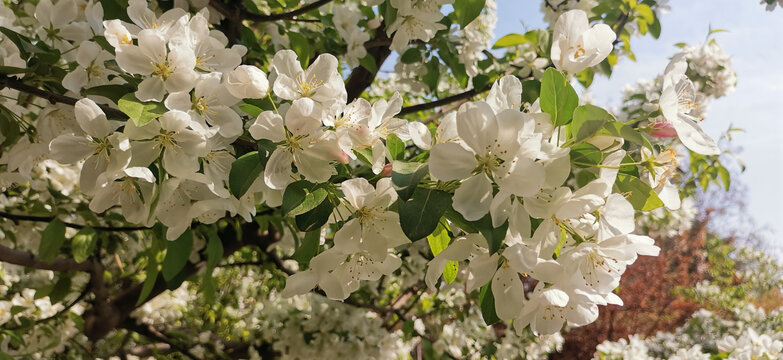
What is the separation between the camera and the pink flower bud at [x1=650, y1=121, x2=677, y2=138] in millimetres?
781

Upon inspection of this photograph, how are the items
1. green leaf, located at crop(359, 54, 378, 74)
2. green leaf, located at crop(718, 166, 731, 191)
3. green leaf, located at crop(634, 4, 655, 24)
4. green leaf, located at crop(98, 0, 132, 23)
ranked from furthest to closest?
green leaf, located at crop(718, 166, 731, 191), green leaf, located at crop(634, 4, 655, 24), green leaf, located at crop(359, 54, 378, 74), green leaf, located at crop(98, 0, 132, 23)

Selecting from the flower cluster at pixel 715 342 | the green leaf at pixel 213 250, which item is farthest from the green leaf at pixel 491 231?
the flower cluster at pixel 715 342

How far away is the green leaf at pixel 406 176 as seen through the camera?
2.12 feet

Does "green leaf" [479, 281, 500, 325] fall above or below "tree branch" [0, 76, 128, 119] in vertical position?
below

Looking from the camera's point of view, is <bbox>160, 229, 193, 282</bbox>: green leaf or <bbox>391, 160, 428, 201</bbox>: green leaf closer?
<bbox>391, 160, 428, 201</bbox>: green leaf

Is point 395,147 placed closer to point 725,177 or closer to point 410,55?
point 410,55

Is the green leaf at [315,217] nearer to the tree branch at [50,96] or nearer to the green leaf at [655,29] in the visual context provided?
the tree branch at [50,96]

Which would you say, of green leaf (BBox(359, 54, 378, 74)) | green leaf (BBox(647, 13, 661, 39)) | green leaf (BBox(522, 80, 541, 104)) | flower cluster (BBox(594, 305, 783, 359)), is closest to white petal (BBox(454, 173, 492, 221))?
green leaf (BBox(522, 80, 541, 104))

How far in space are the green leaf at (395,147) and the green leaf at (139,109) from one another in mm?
288

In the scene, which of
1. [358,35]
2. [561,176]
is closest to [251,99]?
[561,176]

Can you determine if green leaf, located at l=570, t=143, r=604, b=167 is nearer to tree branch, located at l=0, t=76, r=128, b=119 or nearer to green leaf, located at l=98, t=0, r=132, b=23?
tree branch, located at l=0, t=76, r=128, b=119

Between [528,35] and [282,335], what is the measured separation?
1.78 meters

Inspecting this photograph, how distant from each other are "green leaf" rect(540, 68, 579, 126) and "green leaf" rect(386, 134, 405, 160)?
19 cm

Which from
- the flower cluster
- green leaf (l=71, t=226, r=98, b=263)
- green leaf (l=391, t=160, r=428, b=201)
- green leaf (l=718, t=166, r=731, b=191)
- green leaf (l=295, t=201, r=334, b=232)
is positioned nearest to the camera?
green leaf (l=391, t=160, r=428, b=201)
